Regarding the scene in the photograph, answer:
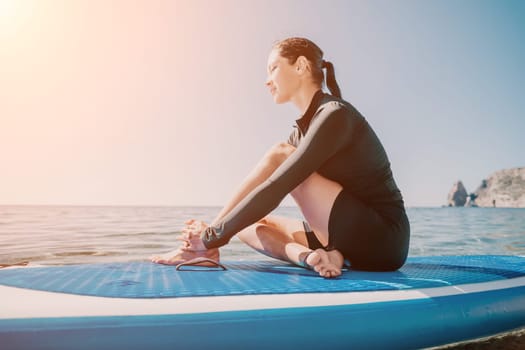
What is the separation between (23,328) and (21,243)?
19.0ft

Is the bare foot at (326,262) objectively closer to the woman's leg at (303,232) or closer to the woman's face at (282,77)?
the woman's leg at (303,232)

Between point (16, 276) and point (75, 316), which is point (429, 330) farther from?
point (16, 276)

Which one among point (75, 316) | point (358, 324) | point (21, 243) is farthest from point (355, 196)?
point (21, 243)

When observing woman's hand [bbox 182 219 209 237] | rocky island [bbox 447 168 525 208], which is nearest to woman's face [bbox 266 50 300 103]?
woman's hand [bbox 182 219 209 237]

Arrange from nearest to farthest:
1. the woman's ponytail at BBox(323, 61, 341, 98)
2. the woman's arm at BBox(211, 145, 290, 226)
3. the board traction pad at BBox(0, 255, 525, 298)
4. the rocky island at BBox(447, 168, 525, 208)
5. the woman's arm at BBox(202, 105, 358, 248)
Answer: the board traction pad at BBox(0, 255, 525, 298)
the woman's arm at BBox(202, 105, 358, 248)
the woman's arm at BBox(211, 145, 290, 226)
the woman's ponytail at BBox(323, 61, 341, 98)
the rocky island at BBox(447, 168, 525, 208)

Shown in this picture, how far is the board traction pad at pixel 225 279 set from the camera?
1354 millimetres

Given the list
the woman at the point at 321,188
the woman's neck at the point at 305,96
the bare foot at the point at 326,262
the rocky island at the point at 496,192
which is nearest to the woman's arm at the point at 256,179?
the woman at the point at 321,188

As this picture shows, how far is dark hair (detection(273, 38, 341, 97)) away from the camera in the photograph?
1.78 meters

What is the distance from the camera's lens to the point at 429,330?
1430mm

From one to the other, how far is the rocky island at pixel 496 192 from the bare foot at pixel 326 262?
71.1m

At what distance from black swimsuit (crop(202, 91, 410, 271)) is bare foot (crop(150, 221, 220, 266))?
3.7 inches

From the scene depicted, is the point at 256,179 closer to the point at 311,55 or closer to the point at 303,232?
the point at 303,232

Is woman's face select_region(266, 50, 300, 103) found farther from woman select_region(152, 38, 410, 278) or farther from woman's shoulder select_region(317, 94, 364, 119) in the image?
woman's shoulder select_region(317, 94, 364, 119)

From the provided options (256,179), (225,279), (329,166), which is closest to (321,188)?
(329,166)
